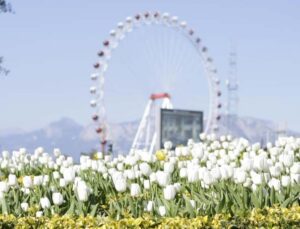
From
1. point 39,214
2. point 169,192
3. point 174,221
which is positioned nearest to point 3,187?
point 39,214

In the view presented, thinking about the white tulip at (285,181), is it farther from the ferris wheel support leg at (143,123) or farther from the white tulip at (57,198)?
the ferris wheel support leg at (143,123)

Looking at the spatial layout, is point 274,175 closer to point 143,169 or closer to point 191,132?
point 143,169

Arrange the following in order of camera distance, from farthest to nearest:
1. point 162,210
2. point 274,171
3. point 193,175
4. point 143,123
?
point 143,123 < point 274,171 < point 193,175 < point 162,210

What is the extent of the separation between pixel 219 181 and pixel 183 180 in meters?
0.90

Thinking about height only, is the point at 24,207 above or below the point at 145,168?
below

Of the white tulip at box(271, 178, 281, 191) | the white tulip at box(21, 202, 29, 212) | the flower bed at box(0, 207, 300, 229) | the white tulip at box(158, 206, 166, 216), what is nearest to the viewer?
the flower bed at box(0, 207, 300, 229)

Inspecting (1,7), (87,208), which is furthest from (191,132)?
(87,208)

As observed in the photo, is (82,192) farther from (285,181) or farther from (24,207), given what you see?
(285,181)

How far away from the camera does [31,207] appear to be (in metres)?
6.49

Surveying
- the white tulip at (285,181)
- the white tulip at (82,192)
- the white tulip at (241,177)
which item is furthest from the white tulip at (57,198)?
the white tulip at (285,181)

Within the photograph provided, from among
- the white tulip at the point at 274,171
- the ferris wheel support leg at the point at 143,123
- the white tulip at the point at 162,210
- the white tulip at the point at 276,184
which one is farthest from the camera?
the ferris wheel support leg at the point at 143,123

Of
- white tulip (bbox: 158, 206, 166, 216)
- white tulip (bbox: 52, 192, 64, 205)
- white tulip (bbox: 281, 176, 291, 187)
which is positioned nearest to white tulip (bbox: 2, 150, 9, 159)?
white tulip (bbox: 52, 192, 64, 205)

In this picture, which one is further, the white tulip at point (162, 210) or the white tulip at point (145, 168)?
the white tulip at point (145, 168)

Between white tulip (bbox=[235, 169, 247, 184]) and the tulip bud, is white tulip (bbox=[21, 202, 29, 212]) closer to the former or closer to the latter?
the tulip bud
